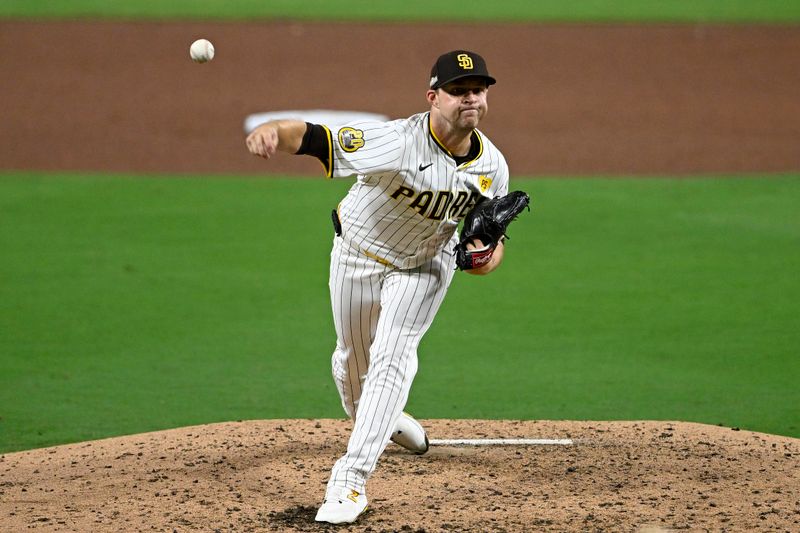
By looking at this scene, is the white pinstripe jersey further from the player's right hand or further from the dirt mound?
the dirt mound

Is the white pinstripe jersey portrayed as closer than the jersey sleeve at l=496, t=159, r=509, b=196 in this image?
Yes

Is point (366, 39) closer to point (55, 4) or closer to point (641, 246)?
point (55, 4)

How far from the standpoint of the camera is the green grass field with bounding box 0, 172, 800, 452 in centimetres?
721

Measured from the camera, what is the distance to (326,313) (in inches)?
349

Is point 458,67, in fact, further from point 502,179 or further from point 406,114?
point 406,114

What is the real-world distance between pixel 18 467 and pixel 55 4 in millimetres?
18577

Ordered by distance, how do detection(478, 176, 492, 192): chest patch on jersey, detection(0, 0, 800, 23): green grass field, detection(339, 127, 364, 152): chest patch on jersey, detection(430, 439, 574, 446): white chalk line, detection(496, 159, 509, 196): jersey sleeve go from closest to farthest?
detection(339, 127, 364, 152): chest patch on jersey < detection(478, 176, 492, 192): chest patch on jersey < detection(496, 159, 509, 196): jersey sleeve < detection(430, 439, 574, 446): white chalk line < detection(0, 0, 800, 23): green grass field

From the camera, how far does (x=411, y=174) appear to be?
16.8 ft

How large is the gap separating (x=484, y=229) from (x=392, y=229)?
0.40 metres

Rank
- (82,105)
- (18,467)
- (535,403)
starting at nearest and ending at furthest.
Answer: (18,467) < (535,403) < (82,105)

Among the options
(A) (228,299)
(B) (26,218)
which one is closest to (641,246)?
(A) (228,299)

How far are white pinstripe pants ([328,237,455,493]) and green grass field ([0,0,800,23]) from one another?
54.9ft

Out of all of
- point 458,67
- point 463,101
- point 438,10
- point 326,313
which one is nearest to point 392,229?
point 463,101

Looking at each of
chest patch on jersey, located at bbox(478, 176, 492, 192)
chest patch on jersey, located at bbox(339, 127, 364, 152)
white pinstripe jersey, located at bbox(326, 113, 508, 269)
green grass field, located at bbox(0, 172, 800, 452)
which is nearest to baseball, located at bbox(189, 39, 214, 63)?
white pinstripe jersey, located at bbox(326, 113, 508, 269)
